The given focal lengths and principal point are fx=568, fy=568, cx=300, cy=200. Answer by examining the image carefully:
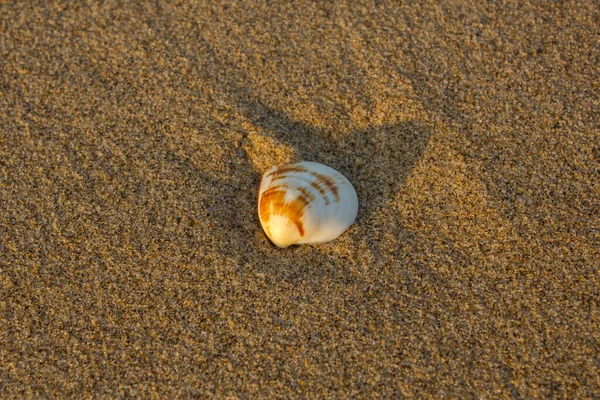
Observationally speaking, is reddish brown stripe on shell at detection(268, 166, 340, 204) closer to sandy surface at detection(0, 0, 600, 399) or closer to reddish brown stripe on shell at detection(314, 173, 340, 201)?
reddish brown stripe on shell at detection(314, 173, 340, 201)

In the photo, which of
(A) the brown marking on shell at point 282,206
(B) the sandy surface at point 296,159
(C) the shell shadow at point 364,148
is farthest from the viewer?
(C) the shell shadow at point 364,148

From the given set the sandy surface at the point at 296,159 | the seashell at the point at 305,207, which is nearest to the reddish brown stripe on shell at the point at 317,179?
the seashell at the point at 305,207

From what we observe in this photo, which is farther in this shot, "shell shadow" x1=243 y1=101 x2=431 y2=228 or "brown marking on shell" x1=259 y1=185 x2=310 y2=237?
"shell shadow" x1=243 y1=101 x2=431 y2=228

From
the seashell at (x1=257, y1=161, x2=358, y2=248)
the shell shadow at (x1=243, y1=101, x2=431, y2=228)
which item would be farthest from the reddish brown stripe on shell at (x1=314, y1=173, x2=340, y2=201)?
the shell shadow at (x1=243, y1=101, x2=431, y2=228)

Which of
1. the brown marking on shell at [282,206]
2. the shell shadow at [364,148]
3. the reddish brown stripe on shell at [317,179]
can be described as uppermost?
the shell shadow at [364,148]

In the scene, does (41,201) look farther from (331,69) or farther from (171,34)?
(331,69)

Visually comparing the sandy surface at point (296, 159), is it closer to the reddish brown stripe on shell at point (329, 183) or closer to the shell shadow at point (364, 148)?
the shell shadow at point (364, 148)

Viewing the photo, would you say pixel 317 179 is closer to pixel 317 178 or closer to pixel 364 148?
pixel 317 178
